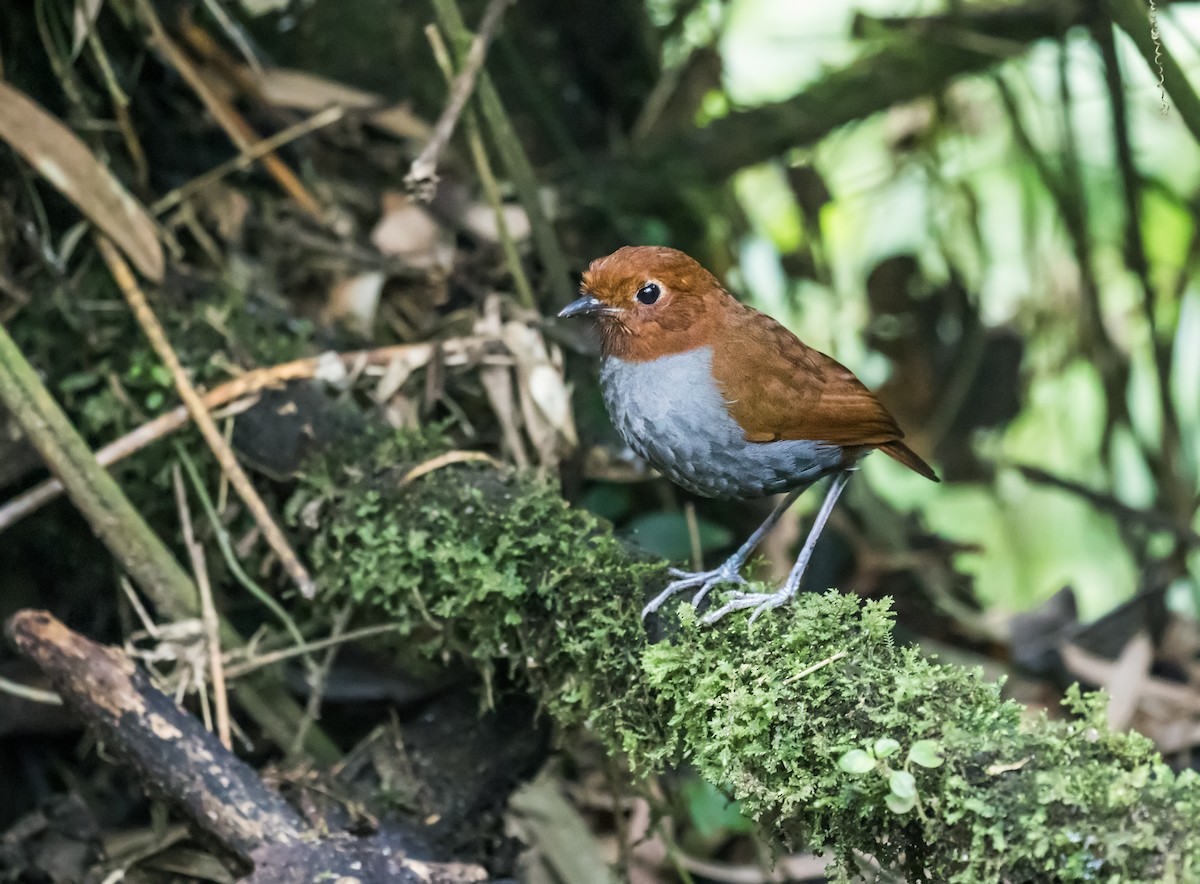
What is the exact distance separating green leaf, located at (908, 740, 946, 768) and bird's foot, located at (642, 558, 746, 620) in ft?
1.82

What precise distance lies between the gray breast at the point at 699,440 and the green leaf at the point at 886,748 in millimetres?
678

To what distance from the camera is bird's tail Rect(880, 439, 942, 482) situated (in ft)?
7.18

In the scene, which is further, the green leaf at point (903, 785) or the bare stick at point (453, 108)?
the bare stick at point (453, 108)

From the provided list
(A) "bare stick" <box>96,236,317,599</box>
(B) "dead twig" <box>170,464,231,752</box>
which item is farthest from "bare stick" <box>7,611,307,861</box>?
(A) "bare stick" <box>96,236,317,599</box>

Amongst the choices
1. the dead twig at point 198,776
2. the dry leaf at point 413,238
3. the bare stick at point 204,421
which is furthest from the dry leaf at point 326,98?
the dead twig at point 198,776

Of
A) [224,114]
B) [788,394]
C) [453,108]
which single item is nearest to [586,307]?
[788,394]

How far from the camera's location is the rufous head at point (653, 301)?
2139mm

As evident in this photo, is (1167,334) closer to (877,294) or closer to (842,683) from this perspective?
(877,294)

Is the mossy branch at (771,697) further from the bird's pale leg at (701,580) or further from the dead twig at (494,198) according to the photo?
the dead twig at (494,198)

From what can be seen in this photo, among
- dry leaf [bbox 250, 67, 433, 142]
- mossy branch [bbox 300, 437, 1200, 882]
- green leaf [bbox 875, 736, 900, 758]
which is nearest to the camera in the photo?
mossy branch [bbox 300, 437, 1200, 882]

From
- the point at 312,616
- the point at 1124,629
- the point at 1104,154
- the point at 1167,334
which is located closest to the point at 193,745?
the point at 312,616

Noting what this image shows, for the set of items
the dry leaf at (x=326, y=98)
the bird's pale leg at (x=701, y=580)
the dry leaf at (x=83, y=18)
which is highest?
the dry leaf at (x=83, y=18)

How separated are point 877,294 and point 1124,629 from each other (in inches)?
59.0

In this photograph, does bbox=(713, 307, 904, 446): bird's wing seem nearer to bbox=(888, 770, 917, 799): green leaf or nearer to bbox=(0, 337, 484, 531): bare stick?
bbox=(888, 770, 917, 799): green leaf
